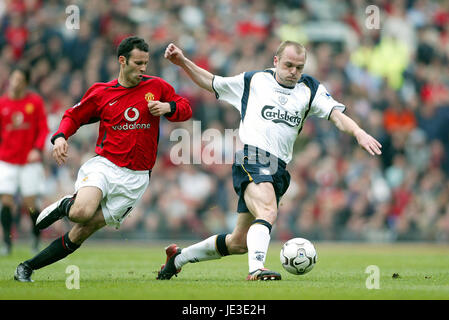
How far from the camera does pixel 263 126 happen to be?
27.9 ft

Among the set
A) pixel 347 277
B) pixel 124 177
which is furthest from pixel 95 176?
pixel 347 277

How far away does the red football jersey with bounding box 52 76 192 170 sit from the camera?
27.6ft

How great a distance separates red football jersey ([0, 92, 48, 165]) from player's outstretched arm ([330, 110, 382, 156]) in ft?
18.7

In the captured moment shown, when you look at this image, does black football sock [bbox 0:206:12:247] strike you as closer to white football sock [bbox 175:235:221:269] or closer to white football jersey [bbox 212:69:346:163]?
white football sock [bbox 175:235:221:269]

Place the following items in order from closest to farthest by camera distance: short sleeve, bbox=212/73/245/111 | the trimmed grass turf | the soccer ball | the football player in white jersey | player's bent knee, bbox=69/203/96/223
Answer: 1. the trimmed grass turf
2. player's bent knee, bbox=69/203/96/223
3. the soccer ball
4. the football player in white jersey
5. short sleeve, bbox=212/73/245/111

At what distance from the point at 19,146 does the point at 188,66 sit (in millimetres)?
5134

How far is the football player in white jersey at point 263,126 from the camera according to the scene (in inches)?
328

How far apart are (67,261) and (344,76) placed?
9600 mm

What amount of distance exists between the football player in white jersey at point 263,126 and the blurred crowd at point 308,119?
765 cm

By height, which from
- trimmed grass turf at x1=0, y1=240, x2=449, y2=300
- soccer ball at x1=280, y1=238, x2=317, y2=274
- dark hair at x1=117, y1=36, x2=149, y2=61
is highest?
dark hair at x1=117, y1=36, x2=149, y2=61

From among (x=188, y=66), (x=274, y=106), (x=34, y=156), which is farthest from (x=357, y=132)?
(x=34, y=156)

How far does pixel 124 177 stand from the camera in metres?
8.45

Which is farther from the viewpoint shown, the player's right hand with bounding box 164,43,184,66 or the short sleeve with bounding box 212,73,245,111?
the short sleeve with bounding box 212,73,245,111

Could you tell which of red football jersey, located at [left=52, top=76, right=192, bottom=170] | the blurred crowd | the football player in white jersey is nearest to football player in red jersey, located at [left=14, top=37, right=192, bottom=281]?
red football jersey, located at [left=52, top=76, right=192, bottom=170]
